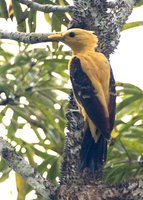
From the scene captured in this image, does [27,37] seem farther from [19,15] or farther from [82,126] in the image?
[19,15]

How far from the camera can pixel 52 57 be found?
3158mm

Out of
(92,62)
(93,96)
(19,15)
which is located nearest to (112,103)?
(93,96)

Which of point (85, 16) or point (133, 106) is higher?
point (85, 16)

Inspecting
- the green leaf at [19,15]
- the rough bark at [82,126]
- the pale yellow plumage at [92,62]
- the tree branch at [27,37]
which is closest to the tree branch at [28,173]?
the rough bark at [82,126]

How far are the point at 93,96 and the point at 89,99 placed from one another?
2 cm

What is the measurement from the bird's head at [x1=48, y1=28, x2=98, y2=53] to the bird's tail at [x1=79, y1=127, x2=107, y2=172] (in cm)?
41

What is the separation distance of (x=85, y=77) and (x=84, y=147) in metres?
0.32

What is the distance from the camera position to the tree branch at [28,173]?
6.74 ft

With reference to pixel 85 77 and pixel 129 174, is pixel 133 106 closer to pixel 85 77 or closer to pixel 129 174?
pixel 129 174

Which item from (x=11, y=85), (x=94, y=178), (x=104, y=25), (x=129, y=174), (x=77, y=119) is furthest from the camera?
(x=11, y=85)

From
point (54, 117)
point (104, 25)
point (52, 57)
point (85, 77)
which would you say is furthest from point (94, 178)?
point (52, 57)

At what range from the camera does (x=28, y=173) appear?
2084mm

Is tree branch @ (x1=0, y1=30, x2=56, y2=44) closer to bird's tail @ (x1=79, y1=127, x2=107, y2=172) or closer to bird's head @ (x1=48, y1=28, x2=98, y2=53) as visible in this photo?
bird's head @ (x1=48, y1=28, x2=98, y2=53)

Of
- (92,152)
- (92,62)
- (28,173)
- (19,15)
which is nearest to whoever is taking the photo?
(28,173)
